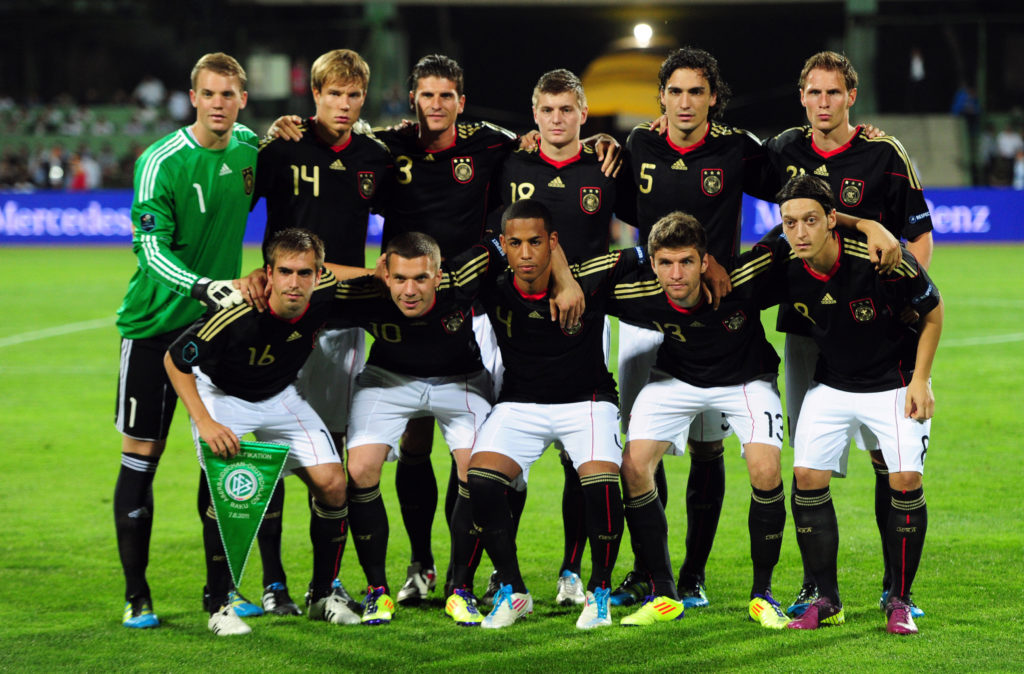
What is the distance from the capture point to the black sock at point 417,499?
→ 5727 mm

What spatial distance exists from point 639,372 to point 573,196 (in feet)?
2.85

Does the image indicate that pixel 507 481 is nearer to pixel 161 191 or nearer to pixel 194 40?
pixel 161 191

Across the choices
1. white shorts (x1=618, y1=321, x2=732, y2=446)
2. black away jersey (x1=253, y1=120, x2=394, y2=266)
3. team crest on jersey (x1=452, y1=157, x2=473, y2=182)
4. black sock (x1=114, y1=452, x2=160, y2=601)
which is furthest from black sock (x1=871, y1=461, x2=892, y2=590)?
black sock (x1=114, y1=452, x2=160, y2=601)

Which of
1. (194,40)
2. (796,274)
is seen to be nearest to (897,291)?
(796,274)

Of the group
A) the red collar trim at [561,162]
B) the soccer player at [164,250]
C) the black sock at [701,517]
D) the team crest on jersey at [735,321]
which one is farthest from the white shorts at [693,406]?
the soccer player at [164,250]

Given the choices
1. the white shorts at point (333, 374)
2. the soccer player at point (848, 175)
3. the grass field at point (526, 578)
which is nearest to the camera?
the grass field at point (526, 578)

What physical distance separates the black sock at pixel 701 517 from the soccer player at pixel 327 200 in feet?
5.42

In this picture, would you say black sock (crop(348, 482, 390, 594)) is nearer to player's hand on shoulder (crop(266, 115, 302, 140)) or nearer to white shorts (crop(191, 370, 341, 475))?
white shorts (crop(191, 370, 341, 475))

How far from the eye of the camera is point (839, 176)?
5488mm

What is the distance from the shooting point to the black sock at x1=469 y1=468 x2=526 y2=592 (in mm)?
5180

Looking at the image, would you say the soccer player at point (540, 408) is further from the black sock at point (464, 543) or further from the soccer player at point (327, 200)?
the soccer player at point (327, 200)

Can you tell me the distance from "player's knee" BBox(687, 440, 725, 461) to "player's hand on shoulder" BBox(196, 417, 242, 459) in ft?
6.70

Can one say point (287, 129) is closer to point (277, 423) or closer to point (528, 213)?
point (528, 213)

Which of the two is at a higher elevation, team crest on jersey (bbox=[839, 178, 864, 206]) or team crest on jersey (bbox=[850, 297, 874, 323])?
team crest on jersey (bbox=[839, 178, 864, 206])
